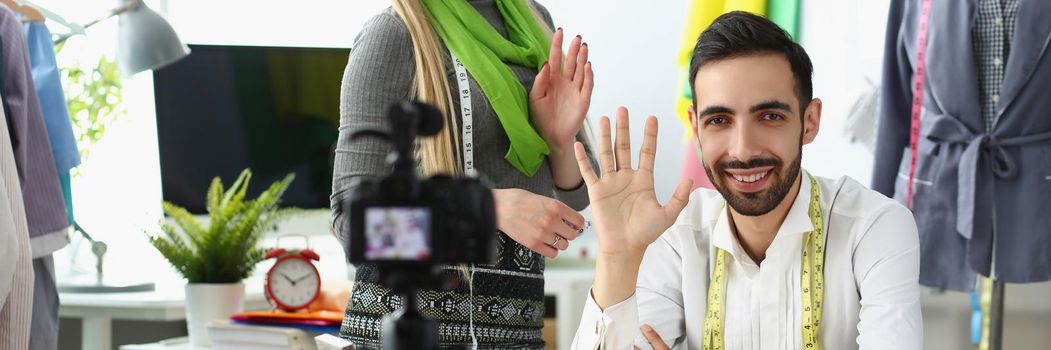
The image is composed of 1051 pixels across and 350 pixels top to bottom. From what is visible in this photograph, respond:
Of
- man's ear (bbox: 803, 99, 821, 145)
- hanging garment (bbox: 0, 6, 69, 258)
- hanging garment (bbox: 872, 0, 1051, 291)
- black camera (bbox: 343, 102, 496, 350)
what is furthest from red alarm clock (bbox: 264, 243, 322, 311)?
black camera (bbox: 343, 102, 496, 350)

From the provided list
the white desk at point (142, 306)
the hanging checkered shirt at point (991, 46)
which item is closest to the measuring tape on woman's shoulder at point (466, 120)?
the white desk at point (142, 306)

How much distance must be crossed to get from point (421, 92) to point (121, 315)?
157 centimetres

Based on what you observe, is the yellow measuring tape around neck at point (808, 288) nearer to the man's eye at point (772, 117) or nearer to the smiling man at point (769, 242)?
the smiling man at point (769, 242)

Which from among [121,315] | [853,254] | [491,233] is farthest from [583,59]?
[121,315]

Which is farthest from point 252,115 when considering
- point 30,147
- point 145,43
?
point 30,147

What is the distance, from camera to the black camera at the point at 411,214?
72 centimetres

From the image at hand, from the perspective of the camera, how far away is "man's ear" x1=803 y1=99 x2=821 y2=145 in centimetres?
169

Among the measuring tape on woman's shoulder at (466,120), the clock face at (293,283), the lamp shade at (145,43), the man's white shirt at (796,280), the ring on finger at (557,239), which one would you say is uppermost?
the lamp shade at (145,43)

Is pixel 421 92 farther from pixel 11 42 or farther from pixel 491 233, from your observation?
pixel 11 42

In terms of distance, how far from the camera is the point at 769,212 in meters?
1.67

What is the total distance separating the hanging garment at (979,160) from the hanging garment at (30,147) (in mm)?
1887

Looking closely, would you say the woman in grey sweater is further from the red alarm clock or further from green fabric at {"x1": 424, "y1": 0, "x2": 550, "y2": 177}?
the red alarm clock

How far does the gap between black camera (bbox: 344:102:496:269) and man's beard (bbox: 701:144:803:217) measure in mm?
929

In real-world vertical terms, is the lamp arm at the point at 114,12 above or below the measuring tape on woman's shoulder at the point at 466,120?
above
